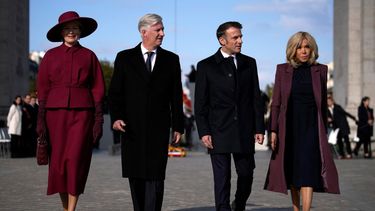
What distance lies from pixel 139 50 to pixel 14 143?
18.1 m

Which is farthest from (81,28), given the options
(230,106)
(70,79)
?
(230,106)

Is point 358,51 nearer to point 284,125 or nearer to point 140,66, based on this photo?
point 284,125

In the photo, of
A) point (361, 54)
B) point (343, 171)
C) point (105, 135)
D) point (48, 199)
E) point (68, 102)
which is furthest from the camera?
point (105, 135)

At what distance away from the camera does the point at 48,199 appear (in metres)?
11.5

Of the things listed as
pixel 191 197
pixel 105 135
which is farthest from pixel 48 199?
pixel 105 135

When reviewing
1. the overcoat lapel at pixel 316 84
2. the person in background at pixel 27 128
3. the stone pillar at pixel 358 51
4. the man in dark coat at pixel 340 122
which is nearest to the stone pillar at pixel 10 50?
the person in background at pixel 27 128

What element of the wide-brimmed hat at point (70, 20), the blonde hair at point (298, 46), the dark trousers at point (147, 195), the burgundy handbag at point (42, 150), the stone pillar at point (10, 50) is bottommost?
the dark trousers at point (147, 195)

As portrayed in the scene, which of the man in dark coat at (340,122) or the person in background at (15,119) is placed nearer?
the man in dark coat at (340,122)

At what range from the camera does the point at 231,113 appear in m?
8.86

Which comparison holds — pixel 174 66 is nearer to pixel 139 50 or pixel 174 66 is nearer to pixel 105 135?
pixel 139 50

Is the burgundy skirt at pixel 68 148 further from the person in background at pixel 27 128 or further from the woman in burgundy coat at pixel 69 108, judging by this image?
the person in background at pixel 27 128

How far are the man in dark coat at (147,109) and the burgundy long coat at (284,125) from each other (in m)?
1.11

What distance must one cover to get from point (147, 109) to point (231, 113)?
3.40ft

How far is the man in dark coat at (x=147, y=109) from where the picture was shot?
813 cm
